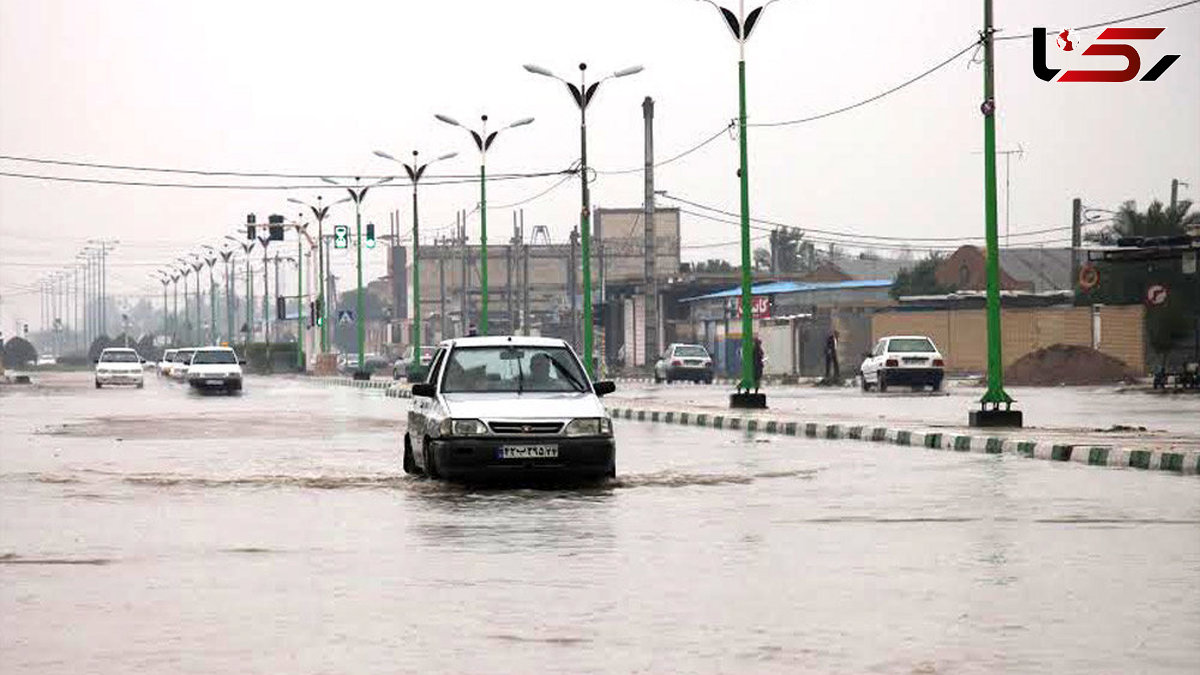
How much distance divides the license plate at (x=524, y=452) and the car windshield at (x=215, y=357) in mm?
49868

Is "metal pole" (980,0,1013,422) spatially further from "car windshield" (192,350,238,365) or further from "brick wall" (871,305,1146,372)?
"car windshield" (192,350,238,365)

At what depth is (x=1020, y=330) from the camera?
7300 cm

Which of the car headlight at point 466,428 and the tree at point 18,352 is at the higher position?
the tree at point 18,352

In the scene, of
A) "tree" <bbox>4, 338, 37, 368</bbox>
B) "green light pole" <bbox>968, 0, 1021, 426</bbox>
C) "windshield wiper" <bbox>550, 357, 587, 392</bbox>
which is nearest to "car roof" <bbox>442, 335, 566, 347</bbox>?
"windshield wiper" <bbox>550, 357, 587, 392</bbox>

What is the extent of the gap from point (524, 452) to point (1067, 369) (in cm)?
4699

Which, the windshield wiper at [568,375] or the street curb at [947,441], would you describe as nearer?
the windshield wiper at [568,375]

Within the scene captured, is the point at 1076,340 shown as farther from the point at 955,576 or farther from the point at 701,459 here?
the point at 955,576

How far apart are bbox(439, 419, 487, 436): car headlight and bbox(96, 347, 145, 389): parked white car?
61.7m

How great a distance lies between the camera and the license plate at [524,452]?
2153cm

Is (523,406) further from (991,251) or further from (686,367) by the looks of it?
(686,367)

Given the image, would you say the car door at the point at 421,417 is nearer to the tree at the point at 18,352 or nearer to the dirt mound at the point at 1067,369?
the dirt mound at the point at 1067,369

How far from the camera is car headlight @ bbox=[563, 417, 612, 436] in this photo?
21.7 metres

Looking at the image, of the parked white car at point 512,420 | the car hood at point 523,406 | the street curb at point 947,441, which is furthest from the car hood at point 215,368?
the car hood at point 523,406

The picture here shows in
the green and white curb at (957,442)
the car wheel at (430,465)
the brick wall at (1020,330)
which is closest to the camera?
the car wheel at (430,465)
